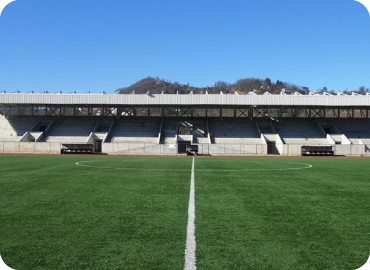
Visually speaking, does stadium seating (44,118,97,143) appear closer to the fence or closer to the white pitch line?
the fence

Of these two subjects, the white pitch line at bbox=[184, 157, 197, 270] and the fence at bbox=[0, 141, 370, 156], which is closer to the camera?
the white pitch line at bbox=[184, 157, 197, 270]

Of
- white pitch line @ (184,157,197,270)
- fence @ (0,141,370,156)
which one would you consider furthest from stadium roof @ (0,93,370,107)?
white pitch line @ (184,157,197,270)

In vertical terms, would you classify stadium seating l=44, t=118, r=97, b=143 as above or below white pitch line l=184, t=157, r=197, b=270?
above

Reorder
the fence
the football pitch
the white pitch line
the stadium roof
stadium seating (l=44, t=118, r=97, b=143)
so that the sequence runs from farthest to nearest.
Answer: the stadium roof
stadium seating (l=44, t=118, r=97, b=143)
the fence
the football pitch
the white pitch line

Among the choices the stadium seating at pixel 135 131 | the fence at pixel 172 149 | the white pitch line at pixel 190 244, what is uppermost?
the stadium seating at pixel 135 131

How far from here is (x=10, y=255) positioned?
5.31 metres

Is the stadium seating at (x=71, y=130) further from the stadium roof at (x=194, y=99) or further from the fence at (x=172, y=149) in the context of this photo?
the fence at (x=172, y=149)

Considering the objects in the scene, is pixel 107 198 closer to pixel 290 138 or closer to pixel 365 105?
pixel 290 138

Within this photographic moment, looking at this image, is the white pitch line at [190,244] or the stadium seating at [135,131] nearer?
the white pitch line at [190,244]

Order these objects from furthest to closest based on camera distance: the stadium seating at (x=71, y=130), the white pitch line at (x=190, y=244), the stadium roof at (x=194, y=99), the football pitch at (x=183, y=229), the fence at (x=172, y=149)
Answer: the stadium roof at (x=194, y=99), the stadium seating at (x=71, y=130), the fence at (x=172, y=149), the football pitch at (x=183, y=229), the white pitch line at (x=190, y=244)

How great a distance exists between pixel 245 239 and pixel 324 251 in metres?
1.19

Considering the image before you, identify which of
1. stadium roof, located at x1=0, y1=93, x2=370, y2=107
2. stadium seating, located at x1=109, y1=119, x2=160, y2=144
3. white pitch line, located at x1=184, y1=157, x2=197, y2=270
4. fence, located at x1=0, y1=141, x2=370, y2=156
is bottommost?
white pitch line, located at x1=184, y1=157, x2=197, y2=270

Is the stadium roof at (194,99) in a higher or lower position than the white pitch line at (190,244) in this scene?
higher

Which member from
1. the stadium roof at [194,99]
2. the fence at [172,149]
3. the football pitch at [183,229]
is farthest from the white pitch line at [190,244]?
the stadium roof at [194,99]
